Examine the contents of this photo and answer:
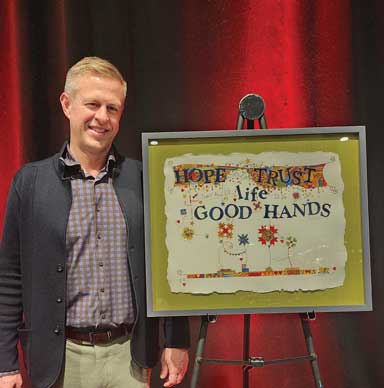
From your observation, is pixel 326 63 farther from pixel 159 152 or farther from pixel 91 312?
pixel 91 312

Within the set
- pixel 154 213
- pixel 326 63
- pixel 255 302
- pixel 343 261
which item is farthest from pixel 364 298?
pixel 326 63

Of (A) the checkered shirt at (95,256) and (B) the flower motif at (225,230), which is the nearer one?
(A) the checkered shirt at (95,256)

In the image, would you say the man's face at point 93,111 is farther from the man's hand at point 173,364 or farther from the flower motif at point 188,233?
the man's hand at point 173,364

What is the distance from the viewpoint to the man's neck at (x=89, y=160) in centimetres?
170

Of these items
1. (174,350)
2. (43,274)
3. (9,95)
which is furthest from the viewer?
(9,95)

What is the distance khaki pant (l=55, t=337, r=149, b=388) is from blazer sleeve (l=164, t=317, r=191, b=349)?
0.52ft

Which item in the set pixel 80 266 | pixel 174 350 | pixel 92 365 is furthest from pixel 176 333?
pixel 80 266

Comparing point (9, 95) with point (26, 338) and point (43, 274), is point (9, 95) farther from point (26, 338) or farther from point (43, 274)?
point (26, 338)

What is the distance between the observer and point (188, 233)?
176 centimetres

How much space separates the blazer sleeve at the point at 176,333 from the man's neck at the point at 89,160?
0.54 m

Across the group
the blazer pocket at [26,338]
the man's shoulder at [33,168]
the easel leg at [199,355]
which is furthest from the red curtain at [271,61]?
the blazer pocket at [26,338]

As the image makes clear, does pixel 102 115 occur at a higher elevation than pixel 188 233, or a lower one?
higher

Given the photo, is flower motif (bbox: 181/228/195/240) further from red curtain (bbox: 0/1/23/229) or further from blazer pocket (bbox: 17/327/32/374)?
red curtain (bbox: 0/1/23/229)

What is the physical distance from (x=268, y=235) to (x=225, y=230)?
143 millimetres
